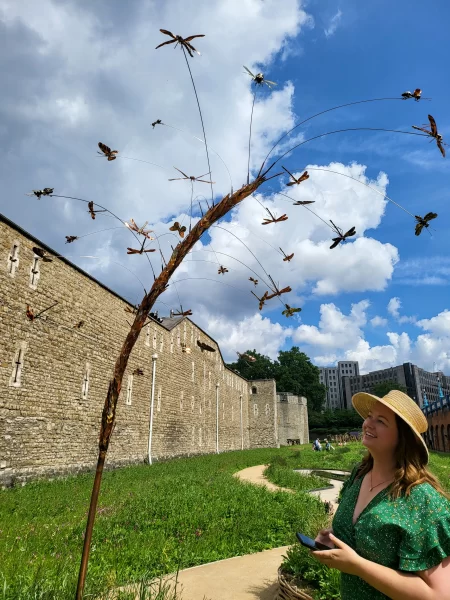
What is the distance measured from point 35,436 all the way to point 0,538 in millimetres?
8546

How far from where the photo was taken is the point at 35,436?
1417 centimetres

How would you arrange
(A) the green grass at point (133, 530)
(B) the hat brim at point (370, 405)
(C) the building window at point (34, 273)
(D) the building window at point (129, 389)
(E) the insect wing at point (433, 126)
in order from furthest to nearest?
(D) the building window at point (129, 389), (C) the building window at point (34, 273), (A) the green grass at point (133, 530), (E) the insect wing at point (433, 126), (B) the hat brim at point (370, 405)

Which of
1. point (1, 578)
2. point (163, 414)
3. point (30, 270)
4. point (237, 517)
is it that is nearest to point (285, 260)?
point (1, 578)

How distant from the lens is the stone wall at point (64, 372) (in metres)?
13.3

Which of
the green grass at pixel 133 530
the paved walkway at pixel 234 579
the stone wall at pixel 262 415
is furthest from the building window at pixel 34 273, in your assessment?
the stone wall at pixel 262 415

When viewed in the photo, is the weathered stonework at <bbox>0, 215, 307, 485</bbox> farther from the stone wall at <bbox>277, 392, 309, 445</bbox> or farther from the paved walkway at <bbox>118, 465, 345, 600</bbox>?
the stone wall at <bbox>277, 392, 309, 445</bbox>

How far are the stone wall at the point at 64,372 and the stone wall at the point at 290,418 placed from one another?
3007 centimetres

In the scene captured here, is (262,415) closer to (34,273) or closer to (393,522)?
(34,273)

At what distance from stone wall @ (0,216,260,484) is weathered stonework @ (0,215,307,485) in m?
0.03

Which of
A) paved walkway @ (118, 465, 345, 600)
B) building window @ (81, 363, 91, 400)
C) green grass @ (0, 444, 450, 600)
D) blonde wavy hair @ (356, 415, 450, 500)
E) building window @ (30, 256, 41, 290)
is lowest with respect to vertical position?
paved walkway @ (118, 465, 345, 600)

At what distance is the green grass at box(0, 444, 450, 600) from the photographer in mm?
4477

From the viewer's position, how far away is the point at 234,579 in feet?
16.5

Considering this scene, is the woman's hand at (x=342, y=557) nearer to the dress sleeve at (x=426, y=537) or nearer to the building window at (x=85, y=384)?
the dress sleeve at (x=426, y=537)

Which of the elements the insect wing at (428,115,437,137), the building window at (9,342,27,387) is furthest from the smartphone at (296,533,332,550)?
the building window at (9,342,27,387)
